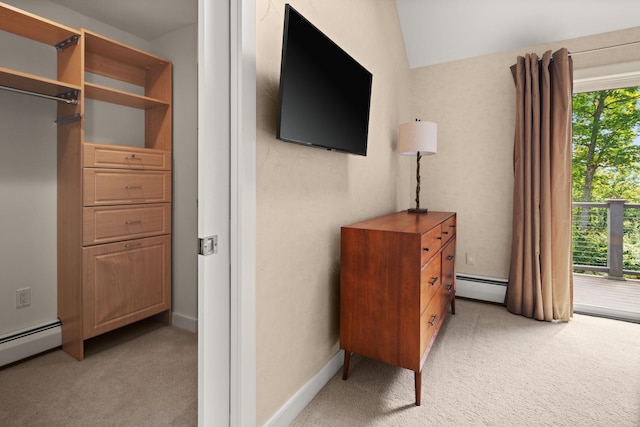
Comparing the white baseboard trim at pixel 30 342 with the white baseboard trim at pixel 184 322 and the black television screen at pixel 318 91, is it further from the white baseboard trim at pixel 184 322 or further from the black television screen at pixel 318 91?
the black television screen at pixel 318 91

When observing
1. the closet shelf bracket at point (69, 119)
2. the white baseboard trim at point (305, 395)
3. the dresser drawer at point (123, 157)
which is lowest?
the white baseboard trim at point (305, 395)

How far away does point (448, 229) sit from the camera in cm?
247

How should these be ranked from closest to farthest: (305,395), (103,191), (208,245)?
(208,245) < (305,395) < (103,191)

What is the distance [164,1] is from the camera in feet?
7.29

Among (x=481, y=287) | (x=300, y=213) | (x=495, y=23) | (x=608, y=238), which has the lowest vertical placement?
(x=481, y=287)

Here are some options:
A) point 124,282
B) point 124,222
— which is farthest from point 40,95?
point 124,282

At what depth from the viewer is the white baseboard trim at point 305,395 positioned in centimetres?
149

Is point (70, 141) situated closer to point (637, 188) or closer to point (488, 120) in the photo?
point (488, 120)

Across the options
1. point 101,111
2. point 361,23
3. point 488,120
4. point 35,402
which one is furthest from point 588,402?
point 101,111

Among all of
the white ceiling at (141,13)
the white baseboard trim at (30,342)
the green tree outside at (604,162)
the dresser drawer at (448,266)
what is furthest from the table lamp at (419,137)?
the white baseboard trim at (30,342)

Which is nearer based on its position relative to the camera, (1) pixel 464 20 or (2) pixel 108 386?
(2) pixel 108 386

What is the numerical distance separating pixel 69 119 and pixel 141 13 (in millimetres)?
913

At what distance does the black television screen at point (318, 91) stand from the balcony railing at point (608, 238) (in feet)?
7.87

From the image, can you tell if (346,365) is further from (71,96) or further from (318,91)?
(71,96)
